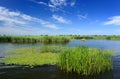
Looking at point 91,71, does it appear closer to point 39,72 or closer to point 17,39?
point 39,72

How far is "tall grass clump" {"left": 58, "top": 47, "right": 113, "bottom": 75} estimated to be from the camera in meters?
12.2

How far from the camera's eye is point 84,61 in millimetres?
12148

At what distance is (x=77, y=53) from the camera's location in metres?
12.4

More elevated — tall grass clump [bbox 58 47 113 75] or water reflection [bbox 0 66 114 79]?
tall grass clump [bbox 58 47 113 75]

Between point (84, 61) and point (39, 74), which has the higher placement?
point (84, 61)

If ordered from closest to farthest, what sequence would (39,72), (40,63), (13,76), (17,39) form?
1. (13,76)
2. (39,72)
3. (40,63)
4. (17,39)

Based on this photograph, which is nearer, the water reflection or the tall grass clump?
the water reflection

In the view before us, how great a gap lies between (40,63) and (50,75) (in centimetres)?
386

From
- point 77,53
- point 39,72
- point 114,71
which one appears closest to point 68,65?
point 77,53

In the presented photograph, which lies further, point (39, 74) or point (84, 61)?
point (39, 74)

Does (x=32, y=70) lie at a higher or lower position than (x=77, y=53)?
lower

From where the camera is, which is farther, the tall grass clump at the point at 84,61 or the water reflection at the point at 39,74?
the tall grass clump at the point at 84,61

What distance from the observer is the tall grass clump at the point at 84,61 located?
12.2 m

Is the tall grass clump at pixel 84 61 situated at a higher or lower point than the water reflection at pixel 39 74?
higher
